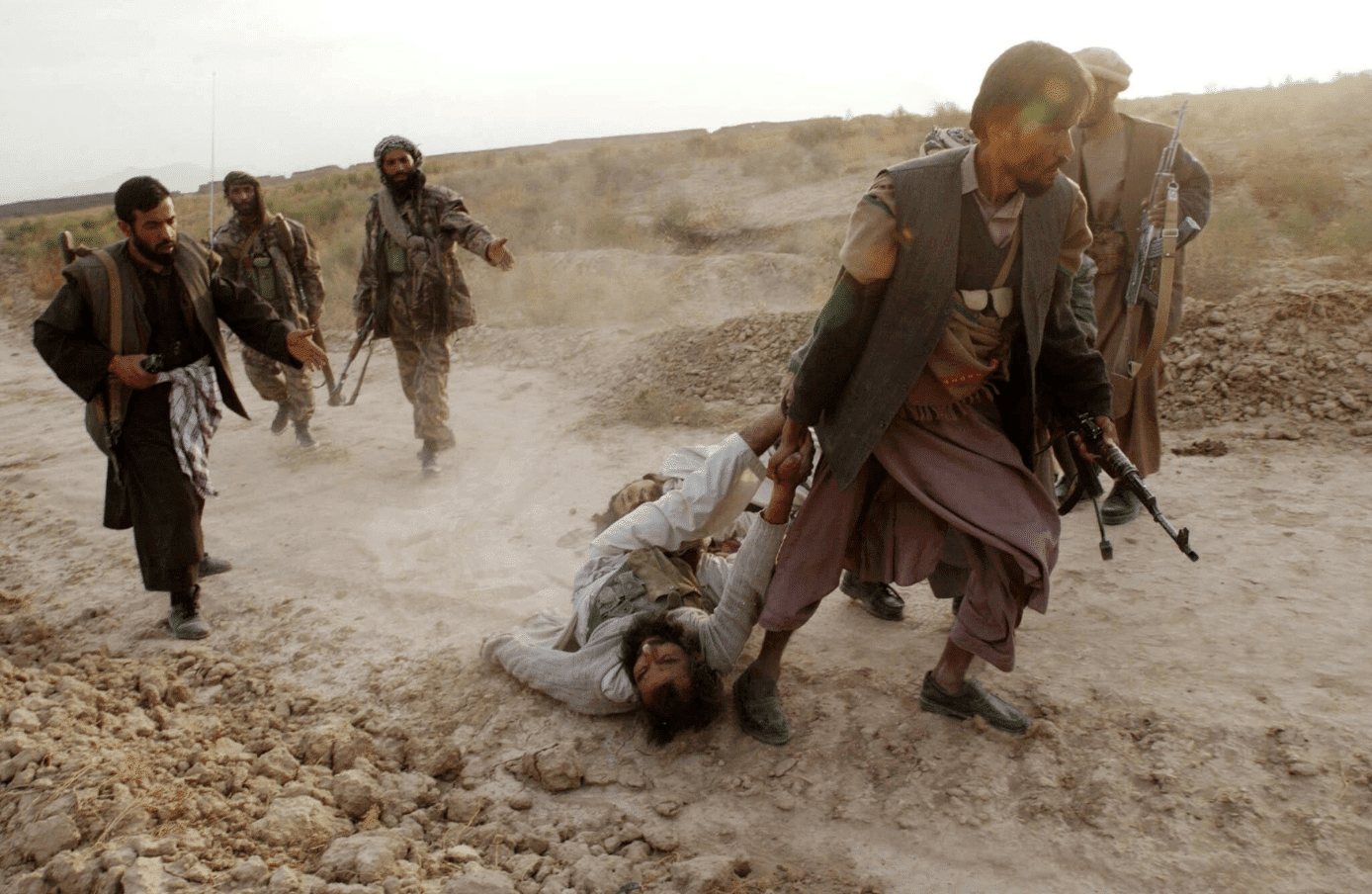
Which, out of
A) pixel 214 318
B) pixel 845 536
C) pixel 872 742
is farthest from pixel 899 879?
pixel 214 318

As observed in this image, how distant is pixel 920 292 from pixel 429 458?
4.58 metres

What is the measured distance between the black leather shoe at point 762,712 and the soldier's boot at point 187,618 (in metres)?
2.56

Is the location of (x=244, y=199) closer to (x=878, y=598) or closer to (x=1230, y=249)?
(x=878, y=598)

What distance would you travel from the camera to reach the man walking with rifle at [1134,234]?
13.2 ft

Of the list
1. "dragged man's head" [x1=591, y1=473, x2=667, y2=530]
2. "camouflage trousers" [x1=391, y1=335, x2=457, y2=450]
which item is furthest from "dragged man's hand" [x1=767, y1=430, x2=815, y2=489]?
"camouflage trousers" [x1=391, y1=335, x2=457, y2=450]

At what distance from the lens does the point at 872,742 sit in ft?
9.41

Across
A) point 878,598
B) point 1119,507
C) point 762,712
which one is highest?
point 1119,507

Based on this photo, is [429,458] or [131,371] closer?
[131,371]

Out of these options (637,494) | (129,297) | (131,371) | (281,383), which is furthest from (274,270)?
(637,494)

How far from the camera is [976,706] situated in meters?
2.83

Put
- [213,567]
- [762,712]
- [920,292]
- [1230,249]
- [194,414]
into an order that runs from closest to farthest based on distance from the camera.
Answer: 1. [920,292]
2. [762,712]
3. [194,414]
4. [213,567]
5. [1230,249]

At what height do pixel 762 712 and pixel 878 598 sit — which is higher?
pixel 878 598

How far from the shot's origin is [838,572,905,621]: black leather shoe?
3678 millimetres

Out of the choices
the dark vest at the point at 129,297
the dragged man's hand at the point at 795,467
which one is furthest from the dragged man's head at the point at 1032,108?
the dark vest at the point at 129,297
